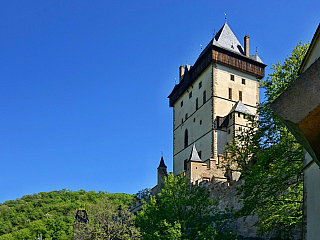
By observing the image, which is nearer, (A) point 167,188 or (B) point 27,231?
(A) point 167,188

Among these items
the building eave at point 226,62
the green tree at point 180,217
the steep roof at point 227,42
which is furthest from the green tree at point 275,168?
Answer: the steep roof at point 227,42

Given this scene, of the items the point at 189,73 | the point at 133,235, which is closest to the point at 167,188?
the point at 133,235

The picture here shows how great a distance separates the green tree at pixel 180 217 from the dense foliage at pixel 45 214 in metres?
28.7

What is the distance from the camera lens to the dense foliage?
2558 inches

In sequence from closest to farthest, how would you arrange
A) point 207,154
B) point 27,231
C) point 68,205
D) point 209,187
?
point 209,187, point 207,154, point 27,231, point 68,205

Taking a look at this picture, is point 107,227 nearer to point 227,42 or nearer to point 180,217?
point 180,217

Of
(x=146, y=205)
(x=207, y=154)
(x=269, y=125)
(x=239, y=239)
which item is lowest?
(x=239, y=239)

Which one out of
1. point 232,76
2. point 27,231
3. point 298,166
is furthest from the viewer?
point 27,231

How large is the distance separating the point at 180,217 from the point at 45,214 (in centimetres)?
6196

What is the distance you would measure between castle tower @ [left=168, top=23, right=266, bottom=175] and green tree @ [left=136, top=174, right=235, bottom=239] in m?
16.6

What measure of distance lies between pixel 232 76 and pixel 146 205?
2459 cm

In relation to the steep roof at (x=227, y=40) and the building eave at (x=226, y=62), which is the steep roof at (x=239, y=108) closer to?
the building eave at (x=226, y=62)

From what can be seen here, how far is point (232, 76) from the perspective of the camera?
42.5 metres

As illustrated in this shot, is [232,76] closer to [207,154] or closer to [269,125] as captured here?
[207,154]
